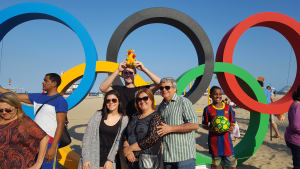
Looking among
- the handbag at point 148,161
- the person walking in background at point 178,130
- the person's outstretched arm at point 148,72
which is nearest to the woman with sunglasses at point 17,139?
the handbag at point 148,161

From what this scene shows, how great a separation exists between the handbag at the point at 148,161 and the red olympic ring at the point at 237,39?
134 inches

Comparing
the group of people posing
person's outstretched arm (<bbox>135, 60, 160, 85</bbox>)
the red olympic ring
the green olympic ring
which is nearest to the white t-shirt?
the group of people posing

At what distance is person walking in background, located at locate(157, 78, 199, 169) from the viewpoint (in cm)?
264

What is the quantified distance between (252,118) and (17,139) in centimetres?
570

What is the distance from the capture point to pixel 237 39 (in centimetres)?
516

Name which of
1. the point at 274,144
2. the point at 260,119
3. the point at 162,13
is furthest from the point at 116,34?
the point at 274,144

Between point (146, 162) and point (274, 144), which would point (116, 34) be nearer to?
point (146, 162)

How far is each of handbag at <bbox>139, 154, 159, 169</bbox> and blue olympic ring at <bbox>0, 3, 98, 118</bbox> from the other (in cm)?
266

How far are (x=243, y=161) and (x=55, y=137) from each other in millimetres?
4947

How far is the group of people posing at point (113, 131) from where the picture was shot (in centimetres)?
212

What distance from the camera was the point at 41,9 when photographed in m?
4.57

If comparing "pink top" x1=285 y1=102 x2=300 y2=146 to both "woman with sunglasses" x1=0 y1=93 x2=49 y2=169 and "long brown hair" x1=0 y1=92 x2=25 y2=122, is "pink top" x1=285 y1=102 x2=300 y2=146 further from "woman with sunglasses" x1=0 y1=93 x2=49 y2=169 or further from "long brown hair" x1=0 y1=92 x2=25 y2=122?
"long brown hair" x1=0 y1=92 x2=25 y2=122

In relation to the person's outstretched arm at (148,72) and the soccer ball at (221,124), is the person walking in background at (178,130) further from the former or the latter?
the soccer ball at (221,124)

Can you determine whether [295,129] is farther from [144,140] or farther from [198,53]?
[198,53]
